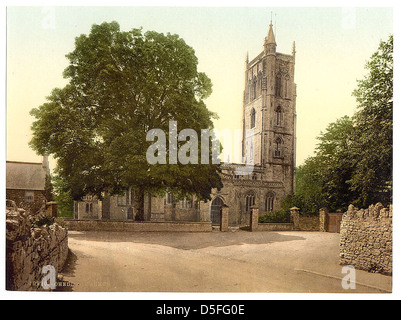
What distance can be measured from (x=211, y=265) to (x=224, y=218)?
3.32 meters

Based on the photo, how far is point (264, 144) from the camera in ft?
31.4

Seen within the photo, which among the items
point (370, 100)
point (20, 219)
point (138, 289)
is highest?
point (370, 100)

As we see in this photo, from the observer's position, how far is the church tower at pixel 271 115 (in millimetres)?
8445

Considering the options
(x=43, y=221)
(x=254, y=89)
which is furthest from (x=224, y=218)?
(x=43, y=221)

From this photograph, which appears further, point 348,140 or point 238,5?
point 348,140

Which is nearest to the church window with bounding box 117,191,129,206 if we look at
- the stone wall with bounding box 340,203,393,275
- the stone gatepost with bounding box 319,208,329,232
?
the stone gatepost with bounding box 319,208,329,232

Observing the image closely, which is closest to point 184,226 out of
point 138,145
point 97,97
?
point 138,145

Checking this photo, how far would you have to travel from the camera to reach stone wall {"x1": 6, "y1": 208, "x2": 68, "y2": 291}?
4840 mm

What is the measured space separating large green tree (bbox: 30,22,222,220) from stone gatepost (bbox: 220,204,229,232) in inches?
41.0

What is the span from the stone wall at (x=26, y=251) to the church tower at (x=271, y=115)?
532 centimetres

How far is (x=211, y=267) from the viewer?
7496 millimetres

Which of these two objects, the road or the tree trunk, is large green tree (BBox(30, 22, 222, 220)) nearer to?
the tree trunk
